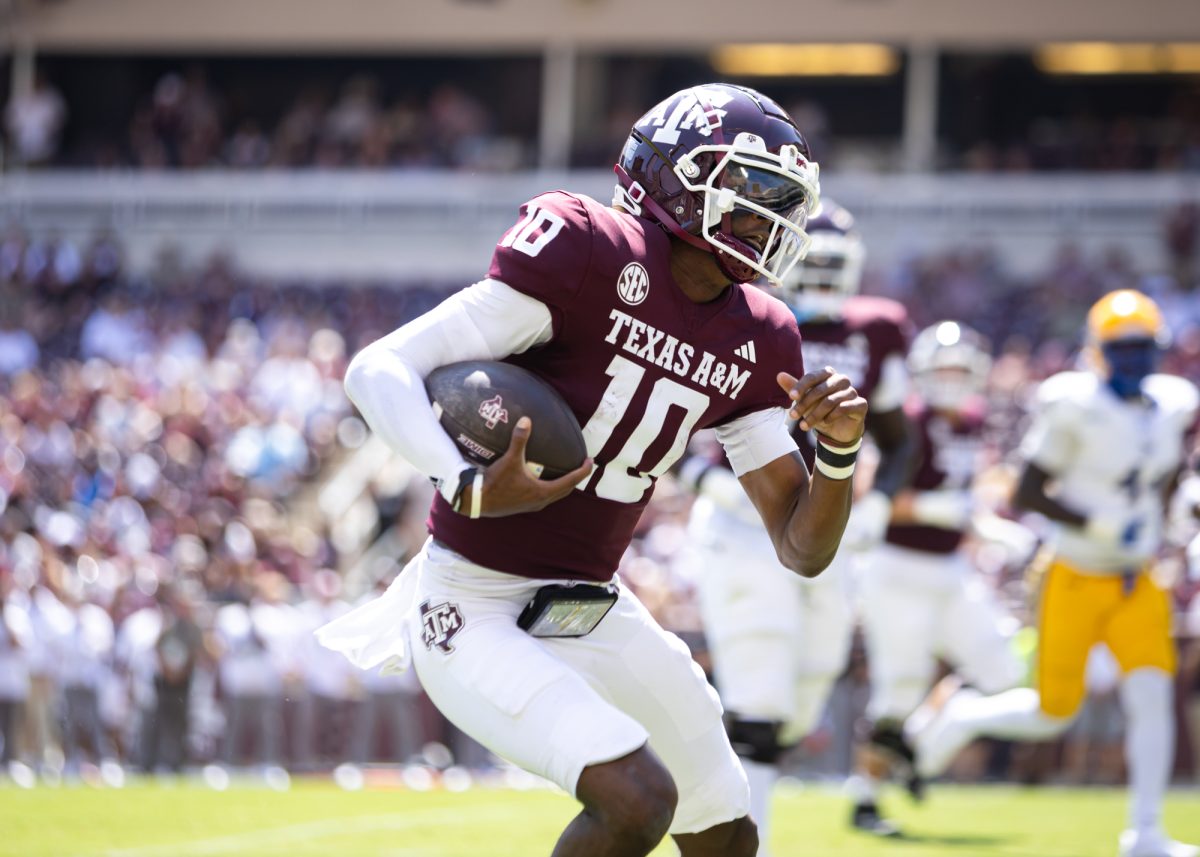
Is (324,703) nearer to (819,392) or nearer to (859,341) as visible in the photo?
(859,341)

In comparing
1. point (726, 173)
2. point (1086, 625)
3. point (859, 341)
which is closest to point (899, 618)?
point (1086, 625)

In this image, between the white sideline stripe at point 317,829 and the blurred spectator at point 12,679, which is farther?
the blurred spectator at point 12,679

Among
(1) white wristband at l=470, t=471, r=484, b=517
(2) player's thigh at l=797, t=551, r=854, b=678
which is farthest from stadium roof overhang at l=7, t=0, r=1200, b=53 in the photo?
(1) white wristband at l=470, t=471, r=484, b=517

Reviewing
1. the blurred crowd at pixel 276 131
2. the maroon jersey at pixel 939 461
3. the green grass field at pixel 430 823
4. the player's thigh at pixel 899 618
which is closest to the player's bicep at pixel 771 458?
the green grass field at pixel 430 823

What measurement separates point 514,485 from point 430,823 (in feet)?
16.1

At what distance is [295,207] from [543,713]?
18.9 m

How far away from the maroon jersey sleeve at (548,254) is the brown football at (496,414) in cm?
19

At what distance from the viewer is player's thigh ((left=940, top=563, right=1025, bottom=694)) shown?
850 cm

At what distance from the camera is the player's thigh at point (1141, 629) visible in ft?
23.6

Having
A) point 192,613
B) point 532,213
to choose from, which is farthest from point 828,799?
point 532,213

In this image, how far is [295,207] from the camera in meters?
22.1

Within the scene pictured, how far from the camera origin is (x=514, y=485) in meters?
3.78

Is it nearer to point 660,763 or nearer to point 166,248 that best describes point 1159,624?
point 660,763

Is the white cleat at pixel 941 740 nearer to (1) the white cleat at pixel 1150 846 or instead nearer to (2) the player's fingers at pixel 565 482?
(1) the white cleat at pixel 1150 846
